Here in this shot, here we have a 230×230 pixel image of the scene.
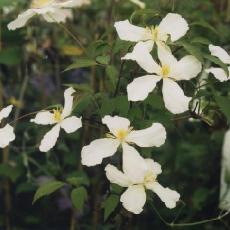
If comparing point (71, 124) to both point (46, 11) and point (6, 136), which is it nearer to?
point (6, 136)

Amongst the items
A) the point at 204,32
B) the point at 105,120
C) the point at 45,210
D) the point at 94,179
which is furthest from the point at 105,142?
the point at 204,32

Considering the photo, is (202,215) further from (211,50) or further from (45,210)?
(211,50)

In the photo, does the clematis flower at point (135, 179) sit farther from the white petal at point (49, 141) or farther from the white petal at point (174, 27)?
the white petal at point (174, 27)

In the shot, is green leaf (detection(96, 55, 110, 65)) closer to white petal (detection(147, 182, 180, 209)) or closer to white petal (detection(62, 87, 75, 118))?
white petal (detection(62, 87, 75, 118))

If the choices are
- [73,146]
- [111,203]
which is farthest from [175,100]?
[73,146]

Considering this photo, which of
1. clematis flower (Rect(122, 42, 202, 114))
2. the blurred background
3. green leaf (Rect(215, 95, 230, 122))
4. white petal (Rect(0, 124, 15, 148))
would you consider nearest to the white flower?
the blurred background
